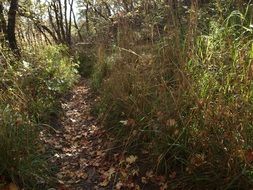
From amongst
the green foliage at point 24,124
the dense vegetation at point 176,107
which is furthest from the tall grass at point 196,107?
the green foliage at point 24,124

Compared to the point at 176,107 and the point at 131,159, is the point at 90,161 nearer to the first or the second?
the point at 131,159

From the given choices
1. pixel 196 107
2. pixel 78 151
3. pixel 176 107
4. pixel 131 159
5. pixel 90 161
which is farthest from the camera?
pixel 78 151

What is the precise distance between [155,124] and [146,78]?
812mm

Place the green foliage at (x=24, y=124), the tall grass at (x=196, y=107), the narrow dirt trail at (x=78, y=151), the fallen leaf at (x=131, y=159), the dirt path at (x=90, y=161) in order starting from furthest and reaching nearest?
the narrow dirt trail at (x=78, y=151)
the fallen leaf at (x=131, y=159)
the dirt path at (x=90, y=161)
the green foliage at (x=24, y=124)
the tall grass at (x=196, y=107)

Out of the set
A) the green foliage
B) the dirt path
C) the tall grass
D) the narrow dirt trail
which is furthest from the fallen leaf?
the green foliage

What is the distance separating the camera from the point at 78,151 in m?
4.50

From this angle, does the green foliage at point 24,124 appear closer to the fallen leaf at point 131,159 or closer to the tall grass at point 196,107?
the fallen leaf at point 131,159

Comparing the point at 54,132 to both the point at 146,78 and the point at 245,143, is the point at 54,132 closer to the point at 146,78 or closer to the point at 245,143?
the point at 146,78

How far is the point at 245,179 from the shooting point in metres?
2.43

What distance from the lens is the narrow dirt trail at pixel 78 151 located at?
366 cm

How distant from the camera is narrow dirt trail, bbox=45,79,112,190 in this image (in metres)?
3.66

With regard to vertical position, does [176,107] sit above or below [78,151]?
above

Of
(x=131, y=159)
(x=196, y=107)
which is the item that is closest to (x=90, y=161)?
(x=131, y=159)

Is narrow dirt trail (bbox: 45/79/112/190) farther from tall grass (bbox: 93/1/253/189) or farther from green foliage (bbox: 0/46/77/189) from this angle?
tall grass (bbox: 93/1/253/189)
